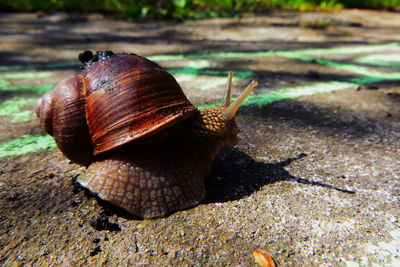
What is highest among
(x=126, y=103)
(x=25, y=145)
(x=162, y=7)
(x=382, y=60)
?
(x=126, y=103)

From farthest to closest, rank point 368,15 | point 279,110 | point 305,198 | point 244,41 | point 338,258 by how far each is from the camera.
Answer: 1. point 368,15
2. point 244,41
3. point 279,110
4. point 305,198
5. point 338,258

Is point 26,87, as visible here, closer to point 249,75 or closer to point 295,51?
point 249,75

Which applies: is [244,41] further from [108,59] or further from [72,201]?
[72,201]

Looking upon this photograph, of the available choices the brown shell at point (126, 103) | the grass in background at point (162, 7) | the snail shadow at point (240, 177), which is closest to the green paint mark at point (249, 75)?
the brown shell at point (126, 103)

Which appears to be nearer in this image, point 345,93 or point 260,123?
point 260,123

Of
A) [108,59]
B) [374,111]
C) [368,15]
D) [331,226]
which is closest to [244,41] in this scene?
[374,111]

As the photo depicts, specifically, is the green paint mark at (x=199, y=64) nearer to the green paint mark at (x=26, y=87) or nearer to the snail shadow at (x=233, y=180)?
the green paint mark at (x=26, y=87)

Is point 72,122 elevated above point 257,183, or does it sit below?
above

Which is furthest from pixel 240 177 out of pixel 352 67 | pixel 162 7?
pixel 162 7
